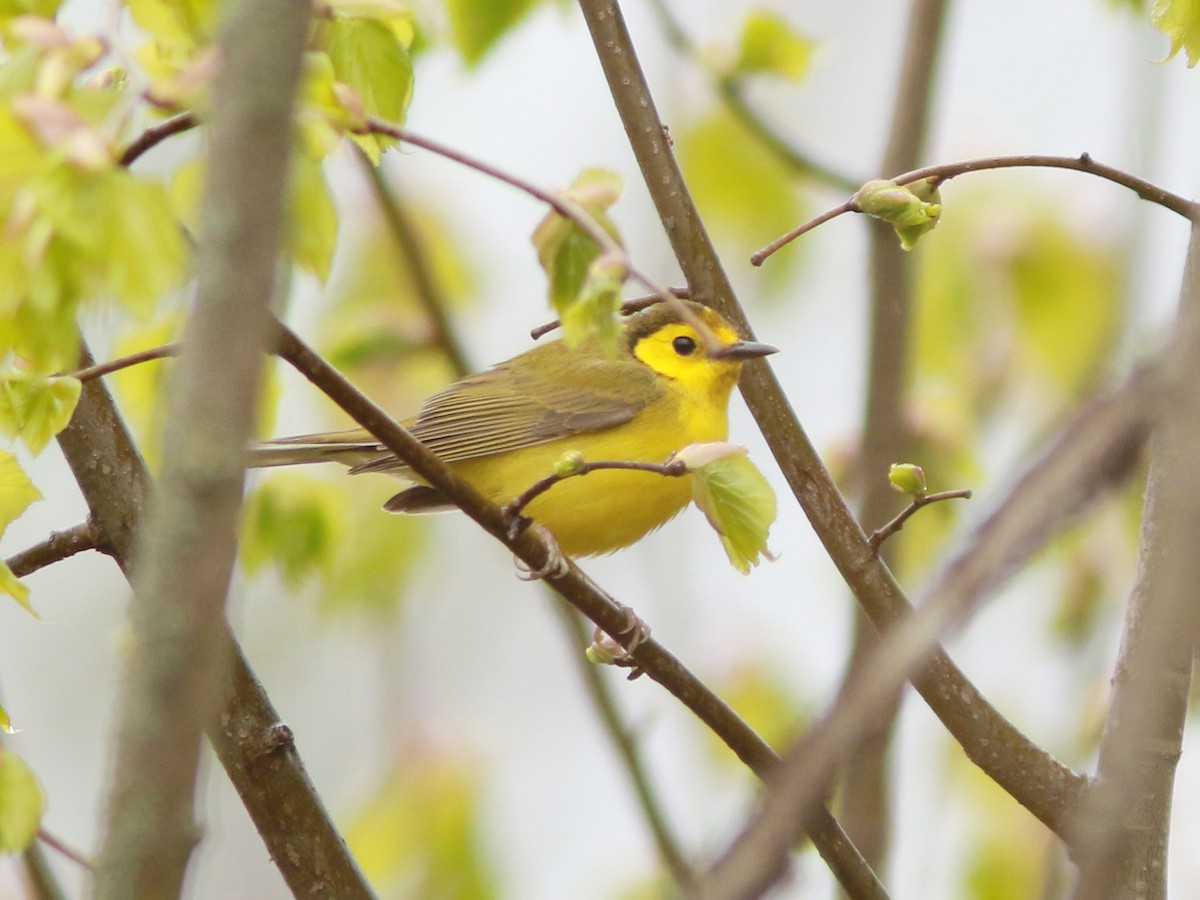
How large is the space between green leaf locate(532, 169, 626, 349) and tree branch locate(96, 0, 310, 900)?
51 cm

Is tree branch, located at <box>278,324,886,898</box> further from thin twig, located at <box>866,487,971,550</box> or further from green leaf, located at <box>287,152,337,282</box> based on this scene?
green leaf, located at <box>287,152,337,282</box>

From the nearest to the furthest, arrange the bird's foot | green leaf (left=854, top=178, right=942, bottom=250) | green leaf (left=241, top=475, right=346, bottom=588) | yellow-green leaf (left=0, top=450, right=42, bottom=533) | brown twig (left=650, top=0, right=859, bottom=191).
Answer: yellow-green leaf (left=0, top=450, right=42, bottom=533)
green leaf (left=854, top=178, right=942, bottom=250)
the bird's foot
green leaf (left=241, top=475, right=346, bottom=588)
brown twig (left=650, top=0, right=859, bottom=191)

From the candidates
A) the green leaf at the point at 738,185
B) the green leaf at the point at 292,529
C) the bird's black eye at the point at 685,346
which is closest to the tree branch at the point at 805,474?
the green leaf at the point at 292,529

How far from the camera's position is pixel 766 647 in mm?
5461

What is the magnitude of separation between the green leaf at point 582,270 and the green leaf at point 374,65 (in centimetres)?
27

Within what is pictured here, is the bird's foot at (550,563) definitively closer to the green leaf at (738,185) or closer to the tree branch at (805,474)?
the tree branch at (805,474)

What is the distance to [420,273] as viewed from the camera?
4133 millimetres

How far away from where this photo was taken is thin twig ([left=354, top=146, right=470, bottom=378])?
4090 millimetres

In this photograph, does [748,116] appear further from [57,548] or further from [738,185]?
[57,548]

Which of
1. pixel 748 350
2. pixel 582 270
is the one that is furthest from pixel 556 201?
pixel 748 350

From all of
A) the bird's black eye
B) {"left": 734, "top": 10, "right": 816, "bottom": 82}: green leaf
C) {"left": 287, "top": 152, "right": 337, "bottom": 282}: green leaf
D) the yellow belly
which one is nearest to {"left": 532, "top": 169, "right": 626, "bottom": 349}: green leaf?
{"left": 287, "top": 152, "right": 337, "bottom": 282}: green leaf

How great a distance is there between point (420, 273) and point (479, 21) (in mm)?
833

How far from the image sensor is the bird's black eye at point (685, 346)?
195 inches

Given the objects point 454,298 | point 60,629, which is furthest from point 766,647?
point 60,629
